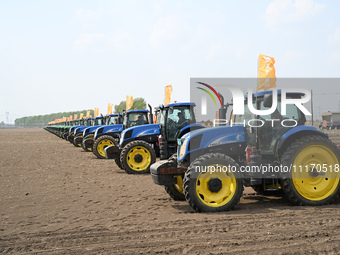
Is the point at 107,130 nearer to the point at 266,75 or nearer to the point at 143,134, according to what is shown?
the point at 143,134

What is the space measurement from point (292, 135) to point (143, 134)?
6.84 metres

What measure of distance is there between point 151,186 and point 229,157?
3.51 metres

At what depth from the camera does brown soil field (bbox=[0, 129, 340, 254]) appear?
14.8 ft

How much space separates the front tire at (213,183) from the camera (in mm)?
5992

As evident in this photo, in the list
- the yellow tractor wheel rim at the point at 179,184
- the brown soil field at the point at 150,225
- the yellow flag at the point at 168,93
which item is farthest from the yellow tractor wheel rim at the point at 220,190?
the yellow flag at the point at 168,93

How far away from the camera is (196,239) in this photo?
477 cm

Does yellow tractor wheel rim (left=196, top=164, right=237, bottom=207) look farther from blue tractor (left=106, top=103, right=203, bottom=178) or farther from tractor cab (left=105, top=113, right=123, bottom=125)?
tractor cab (left=105, top=113, right=123, bottom=125)

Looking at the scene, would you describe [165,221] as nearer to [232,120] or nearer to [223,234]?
[223,234]

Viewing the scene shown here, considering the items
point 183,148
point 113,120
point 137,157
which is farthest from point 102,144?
point 183,148

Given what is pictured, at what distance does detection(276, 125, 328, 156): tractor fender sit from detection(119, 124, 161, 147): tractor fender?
651cm

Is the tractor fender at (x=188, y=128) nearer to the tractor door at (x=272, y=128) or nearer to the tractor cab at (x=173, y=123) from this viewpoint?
the tractor cab at (x=173, y=123)

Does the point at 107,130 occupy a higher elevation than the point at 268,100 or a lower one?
lower

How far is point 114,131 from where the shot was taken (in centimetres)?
1745

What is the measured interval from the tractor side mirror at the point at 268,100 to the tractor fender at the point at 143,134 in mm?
6675
